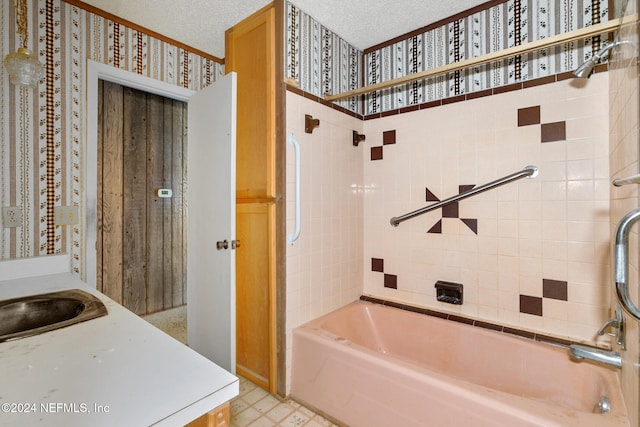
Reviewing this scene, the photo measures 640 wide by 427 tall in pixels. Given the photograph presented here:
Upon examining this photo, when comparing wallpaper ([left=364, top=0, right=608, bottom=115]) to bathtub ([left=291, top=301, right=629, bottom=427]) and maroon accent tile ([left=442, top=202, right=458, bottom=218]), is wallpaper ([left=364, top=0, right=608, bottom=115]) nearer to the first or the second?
maroon accent tile ([left=442, top=202, right=458, bottom=218])

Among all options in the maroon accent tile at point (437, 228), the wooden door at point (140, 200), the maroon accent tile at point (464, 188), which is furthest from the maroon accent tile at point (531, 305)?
the wooden door at point (140, 200)

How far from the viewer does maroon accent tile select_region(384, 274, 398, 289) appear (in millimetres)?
2145

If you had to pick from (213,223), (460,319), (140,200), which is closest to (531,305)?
(460,319)

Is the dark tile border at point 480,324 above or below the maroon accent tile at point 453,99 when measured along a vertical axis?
below

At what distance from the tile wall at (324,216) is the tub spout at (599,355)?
127 cm

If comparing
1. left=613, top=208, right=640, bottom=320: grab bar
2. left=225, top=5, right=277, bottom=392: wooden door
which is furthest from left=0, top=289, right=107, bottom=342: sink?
left=613, top=208, right=640, bottom=320: grab bar

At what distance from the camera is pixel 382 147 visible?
2.22 m

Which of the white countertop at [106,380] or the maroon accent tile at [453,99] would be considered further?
the maroon accent tile at [453,99]

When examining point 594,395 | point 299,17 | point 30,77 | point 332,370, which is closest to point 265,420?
point 332,370

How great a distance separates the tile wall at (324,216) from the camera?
178 centimetres

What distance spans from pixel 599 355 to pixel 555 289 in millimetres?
415

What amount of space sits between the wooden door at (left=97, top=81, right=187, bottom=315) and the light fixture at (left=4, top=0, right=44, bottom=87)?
3.59 feet

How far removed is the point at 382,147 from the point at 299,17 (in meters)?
1.01

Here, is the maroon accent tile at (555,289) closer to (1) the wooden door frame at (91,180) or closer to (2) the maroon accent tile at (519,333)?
(2) the maroon accent tile at (519,333)
